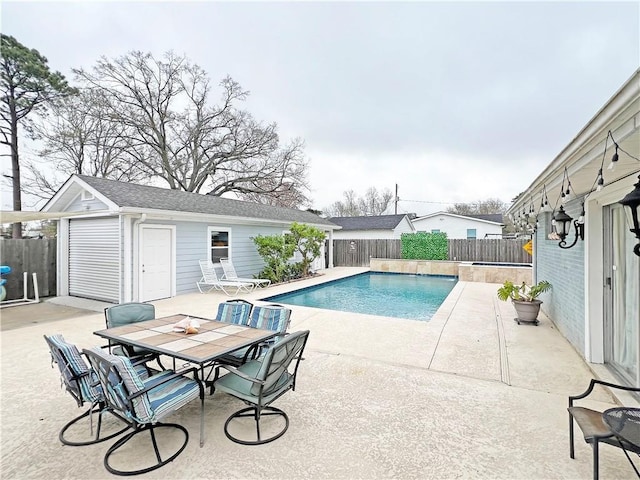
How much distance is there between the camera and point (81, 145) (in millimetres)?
16656

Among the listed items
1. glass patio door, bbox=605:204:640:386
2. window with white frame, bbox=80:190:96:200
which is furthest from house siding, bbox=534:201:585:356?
window with white frame, bbox=80:190:96:200

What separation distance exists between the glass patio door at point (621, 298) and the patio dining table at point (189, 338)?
12.3 ft

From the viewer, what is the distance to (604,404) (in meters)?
3.21

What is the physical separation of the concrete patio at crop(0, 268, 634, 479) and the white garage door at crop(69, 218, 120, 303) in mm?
2940

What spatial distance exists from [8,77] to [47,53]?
6.37 feet

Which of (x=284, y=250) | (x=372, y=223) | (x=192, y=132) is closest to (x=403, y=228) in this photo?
(x=372, y=223)

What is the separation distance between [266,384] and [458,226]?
23558 mm

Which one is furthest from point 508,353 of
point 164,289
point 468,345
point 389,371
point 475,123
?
point 475,123

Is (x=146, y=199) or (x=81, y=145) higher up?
(x=81, y=145)

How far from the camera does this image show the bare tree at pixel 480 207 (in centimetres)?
3288

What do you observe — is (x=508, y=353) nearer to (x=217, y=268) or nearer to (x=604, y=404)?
(x=604, y=404)

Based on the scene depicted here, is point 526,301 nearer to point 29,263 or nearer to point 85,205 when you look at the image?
point 85,205

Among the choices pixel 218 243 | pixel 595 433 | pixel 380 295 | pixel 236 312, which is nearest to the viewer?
pixel 595 433

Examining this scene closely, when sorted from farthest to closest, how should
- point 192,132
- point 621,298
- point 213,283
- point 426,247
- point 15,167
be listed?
1. point 192,132
2. point 426,247
3. point 15,167
4. point 213,283
5. point 621,298
